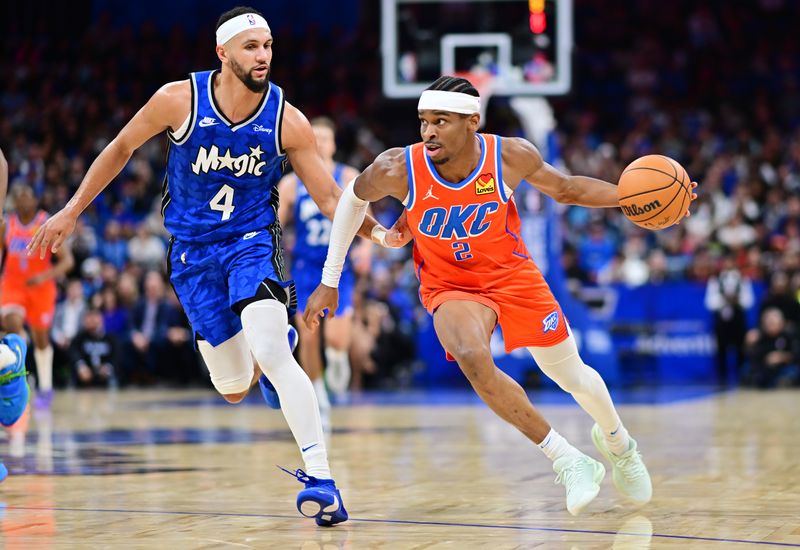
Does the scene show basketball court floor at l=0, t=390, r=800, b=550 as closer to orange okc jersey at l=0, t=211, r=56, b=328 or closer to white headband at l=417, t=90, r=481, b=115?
orange okc jersey at l=0, t=211, r=56, b=328

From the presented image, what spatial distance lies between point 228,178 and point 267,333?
82 centimetres

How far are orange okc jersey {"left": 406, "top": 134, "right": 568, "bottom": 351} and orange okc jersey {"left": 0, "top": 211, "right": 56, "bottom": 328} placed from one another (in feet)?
25.5

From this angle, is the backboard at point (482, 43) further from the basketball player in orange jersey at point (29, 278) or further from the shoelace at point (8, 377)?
the shoelace at point (8, 377)

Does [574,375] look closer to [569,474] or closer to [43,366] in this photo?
[569,474]

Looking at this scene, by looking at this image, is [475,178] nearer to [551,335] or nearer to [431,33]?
[551,335]

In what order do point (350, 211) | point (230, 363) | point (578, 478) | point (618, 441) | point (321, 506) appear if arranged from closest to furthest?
point (321, 506), point (578, 478), point (350, 211), point (618, 441), point (230, 363)

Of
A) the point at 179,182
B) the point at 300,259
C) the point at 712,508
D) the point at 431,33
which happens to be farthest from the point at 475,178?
the point at 431,33

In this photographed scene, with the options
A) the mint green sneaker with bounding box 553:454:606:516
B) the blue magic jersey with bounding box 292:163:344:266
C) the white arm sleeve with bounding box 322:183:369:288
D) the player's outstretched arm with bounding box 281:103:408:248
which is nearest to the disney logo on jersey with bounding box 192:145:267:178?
the player's outstretched arm with bounding box 281:103:408:248

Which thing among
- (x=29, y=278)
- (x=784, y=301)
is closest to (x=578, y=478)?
(x=29, y=278)

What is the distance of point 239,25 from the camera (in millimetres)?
5746

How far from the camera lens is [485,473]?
7152mm

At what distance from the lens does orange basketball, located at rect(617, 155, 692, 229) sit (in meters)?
5.74

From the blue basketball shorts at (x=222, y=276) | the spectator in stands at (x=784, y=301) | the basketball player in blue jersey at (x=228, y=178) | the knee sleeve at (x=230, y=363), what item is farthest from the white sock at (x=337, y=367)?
the spectator in stands at (x=784, y=301)

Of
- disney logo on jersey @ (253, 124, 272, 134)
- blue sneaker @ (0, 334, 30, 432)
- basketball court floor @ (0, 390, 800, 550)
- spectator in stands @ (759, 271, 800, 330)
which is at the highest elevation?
disney logo on jersey @ (253, 124, 272, 134)
